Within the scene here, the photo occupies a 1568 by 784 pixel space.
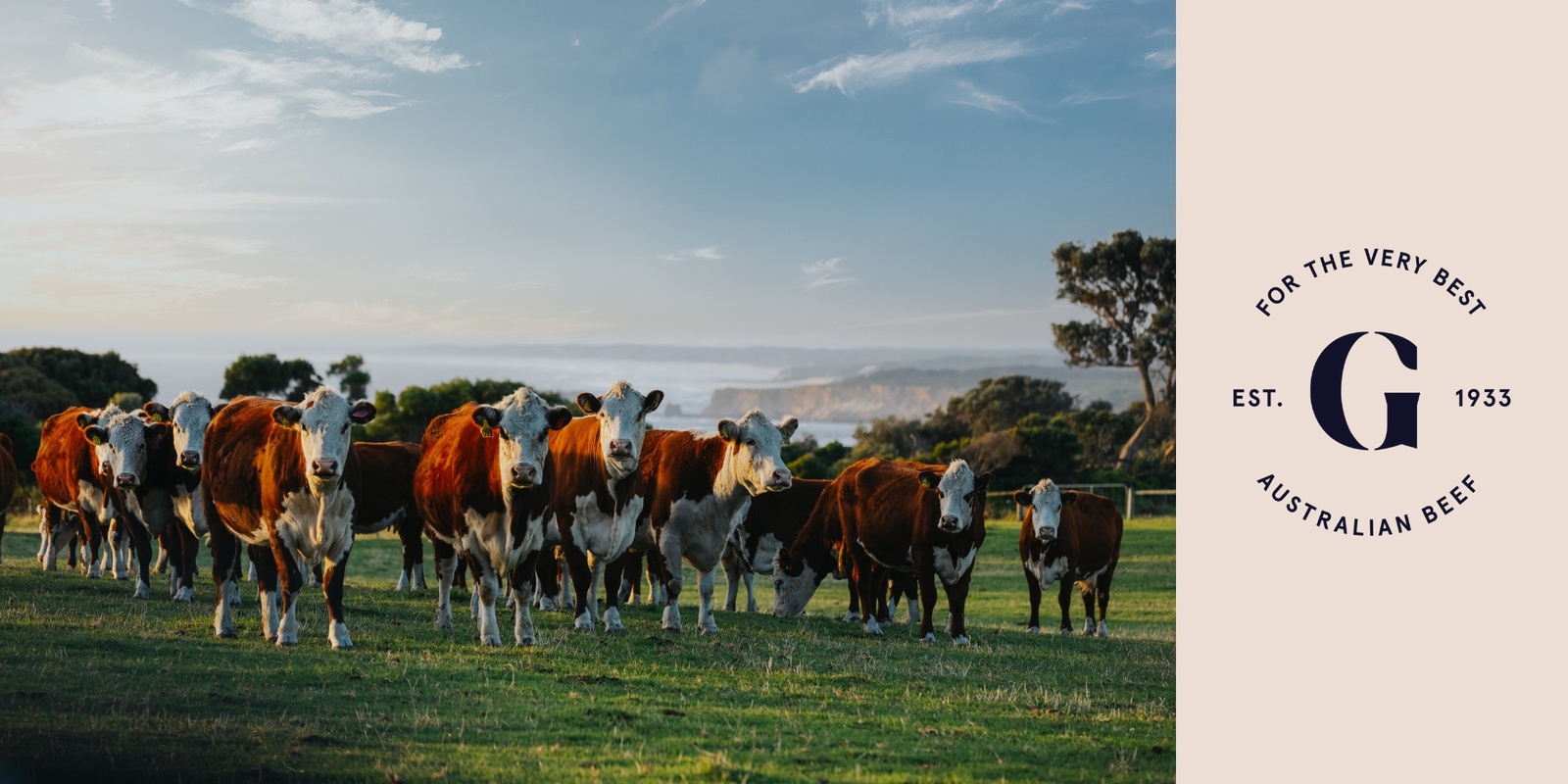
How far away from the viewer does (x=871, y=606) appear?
1598cm

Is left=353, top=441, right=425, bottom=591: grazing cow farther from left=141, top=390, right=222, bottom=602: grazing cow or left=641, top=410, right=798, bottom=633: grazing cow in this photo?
left=641, top=410, right=798, bottom=633: grazing cow

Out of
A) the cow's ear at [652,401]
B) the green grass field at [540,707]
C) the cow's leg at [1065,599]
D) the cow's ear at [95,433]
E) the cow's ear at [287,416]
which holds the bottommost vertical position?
the cow's leg at [1065,599]

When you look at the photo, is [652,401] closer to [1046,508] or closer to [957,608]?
[957,608]

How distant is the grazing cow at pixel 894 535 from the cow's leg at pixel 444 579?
15.2 ft

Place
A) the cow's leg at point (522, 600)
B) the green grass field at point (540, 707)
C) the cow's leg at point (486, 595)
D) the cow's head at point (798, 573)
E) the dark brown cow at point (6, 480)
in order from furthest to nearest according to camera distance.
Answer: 1. the cow's head at point (798, 573)
2. the dark brown cow at point (6, 480)
3. the cow's leg at point (522, 600)
4. the cow's leg at point (486, 595)
5. the green grass field at point (540, 707)

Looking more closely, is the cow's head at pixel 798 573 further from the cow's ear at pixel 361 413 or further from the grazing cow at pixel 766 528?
the cow's ear at pixel 361 413

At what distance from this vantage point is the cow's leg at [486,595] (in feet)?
37.1

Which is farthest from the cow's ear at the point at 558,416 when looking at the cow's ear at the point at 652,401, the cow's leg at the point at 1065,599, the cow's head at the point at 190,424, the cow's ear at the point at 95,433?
the cow's leg at the point at 1065,599

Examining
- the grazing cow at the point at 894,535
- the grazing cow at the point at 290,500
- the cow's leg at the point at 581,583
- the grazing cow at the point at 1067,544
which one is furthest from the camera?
the grazing cow at the point at 1067,544

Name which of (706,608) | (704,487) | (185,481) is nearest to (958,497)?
(704,487)

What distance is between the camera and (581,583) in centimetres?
1288

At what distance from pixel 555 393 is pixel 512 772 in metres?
45.9
